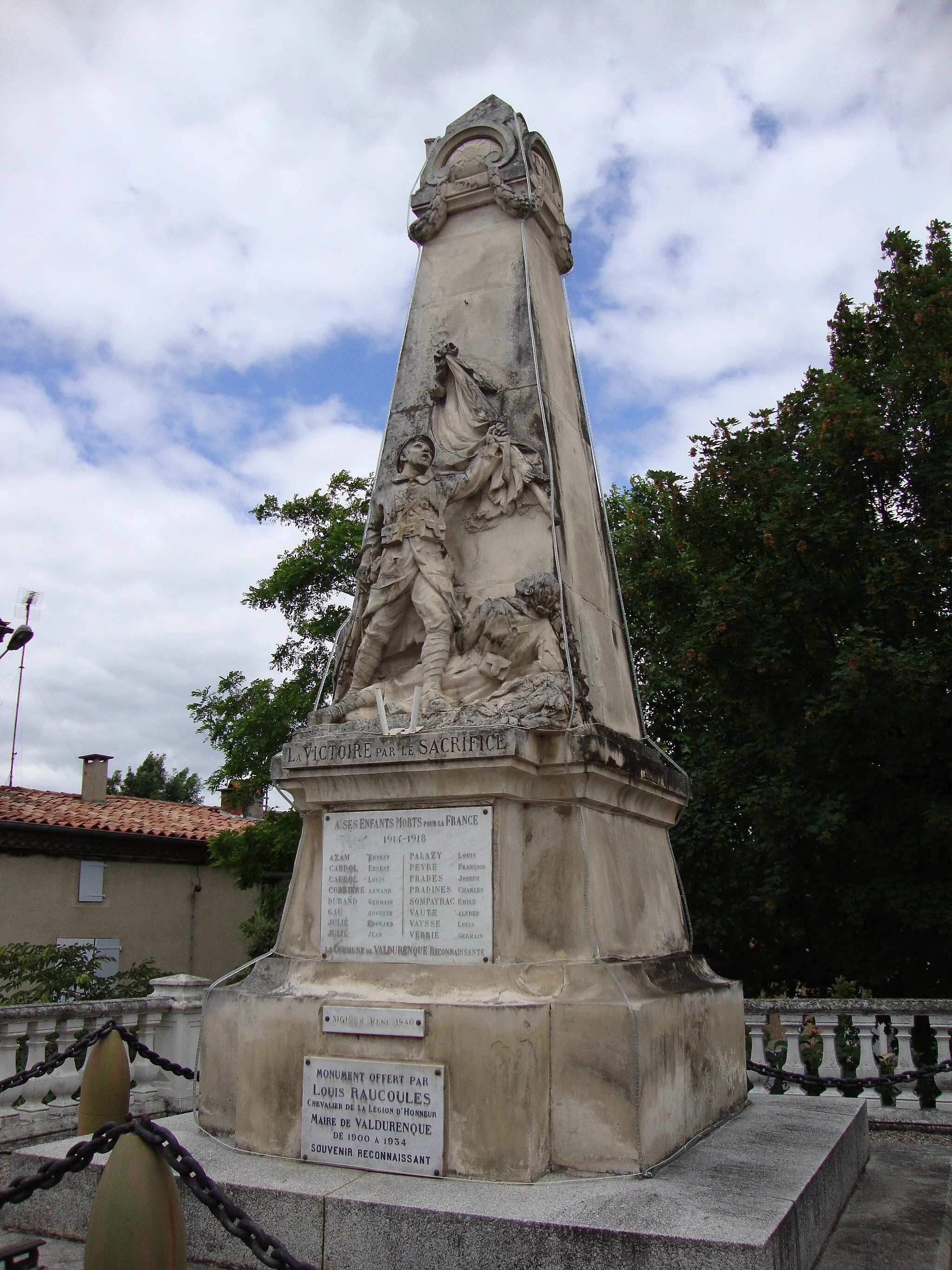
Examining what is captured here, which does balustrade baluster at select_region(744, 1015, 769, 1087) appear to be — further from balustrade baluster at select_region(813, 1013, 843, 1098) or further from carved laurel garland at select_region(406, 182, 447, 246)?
carved laurel garland at select_region(406, 182, 447, 246)

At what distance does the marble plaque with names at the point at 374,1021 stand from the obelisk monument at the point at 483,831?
0.03 feet

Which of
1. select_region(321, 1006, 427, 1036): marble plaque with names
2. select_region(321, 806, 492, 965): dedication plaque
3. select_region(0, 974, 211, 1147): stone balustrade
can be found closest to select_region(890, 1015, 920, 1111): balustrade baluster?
select_region(321, 806, 492, 965): dedication plaque

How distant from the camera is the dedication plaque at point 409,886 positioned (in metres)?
4.66

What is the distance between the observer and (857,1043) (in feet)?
25.6

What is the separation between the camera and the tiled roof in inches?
808

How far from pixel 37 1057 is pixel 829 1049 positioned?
5.46m

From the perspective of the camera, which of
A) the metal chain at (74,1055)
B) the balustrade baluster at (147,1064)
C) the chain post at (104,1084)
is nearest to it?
the chain post at (104,1084)

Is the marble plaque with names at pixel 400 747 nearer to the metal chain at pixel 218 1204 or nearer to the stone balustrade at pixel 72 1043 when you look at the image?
the metal chain at pixel 218 1204

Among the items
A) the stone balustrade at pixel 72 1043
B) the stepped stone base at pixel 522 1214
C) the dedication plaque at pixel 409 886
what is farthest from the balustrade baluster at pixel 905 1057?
the stone balustrade at pixel 72 1043

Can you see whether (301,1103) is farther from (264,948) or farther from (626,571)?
(264,948)

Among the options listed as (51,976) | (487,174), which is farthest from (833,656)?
(51,976)

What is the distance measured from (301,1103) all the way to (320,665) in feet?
49.0

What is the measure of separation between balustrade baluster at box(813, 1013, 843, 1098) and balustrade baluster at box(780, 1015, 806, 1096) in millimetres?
137

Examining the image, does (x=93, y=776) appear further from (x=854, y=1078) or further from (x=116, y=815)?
(x=854, y=1078)
